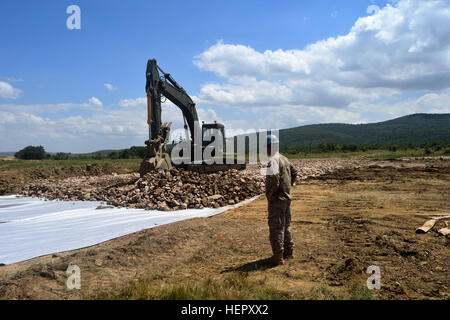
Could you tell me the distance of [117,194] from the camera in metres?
11.1

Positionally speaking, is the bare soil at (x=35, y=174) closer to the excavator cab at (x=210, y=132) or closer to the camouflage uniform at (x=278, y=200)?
the excavator cab at (x=210, y=132)

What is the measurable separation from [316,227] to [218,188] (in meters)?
5.18

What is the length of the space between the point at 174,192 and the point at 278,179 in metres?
6.50

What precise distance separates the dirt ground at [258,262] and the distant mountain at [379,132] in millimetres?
87459

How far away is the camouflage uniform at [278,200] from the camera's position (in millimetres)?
4578

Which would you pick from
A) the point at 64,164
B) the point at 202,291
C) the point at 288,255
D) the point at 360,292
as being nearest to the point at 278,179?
the point at 288,255

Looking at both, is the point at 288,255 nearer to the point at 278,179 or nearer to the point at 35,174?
the point at 278,179

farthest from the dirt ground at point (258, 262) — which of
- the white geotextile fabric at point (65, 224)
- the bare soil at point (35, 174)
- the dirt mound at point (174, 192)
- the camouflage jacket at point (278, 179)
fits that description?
the bare soil at point (35, 174)

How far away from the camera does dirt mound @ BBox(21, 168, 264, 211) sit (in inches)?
401

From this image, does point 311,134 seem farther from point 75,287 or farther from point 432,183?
point 75,287

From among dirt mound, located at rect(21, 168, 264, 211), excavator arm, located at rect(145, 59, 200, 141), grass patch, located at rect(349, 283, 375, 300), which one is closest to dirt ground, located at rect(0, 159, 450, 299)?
grass patch, located at rect(349, 283, 375, 300)

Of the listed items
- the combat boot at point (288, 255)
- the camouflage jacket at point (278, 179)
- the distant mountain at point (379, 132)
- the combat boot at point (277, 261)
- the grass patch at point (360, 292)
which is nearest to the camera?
the grass patch at point (360, 292)

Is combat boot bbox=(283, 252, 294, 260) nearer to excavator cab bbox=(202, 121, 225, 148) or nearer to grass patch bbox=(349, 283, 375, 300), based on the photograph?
grass patch bbox=(349, 283, 375, 300)

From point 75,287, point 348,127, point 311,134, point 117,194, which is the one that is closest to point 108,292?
point 75,287
